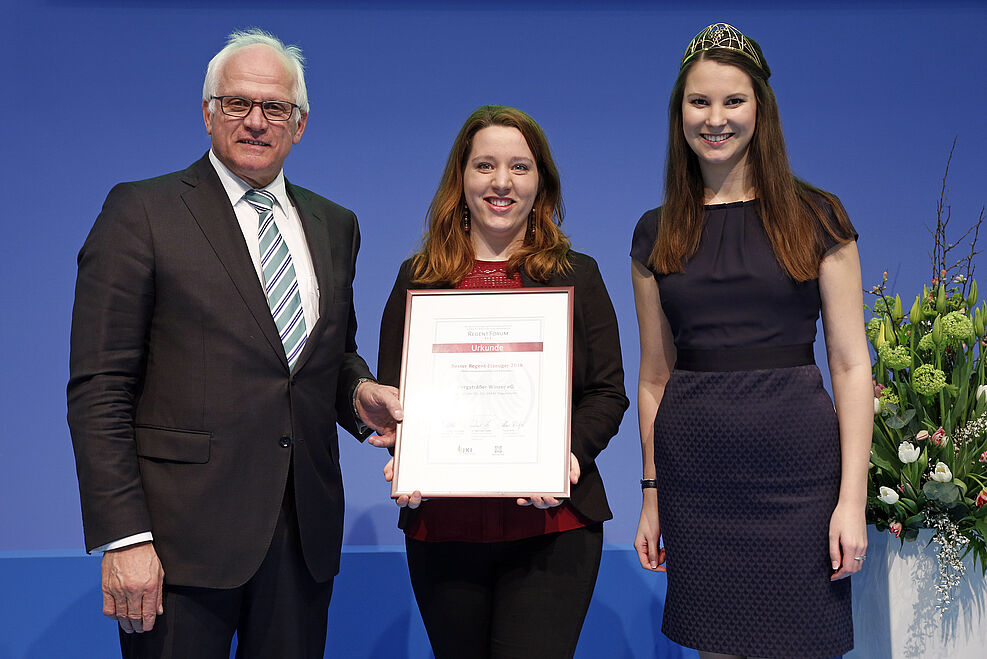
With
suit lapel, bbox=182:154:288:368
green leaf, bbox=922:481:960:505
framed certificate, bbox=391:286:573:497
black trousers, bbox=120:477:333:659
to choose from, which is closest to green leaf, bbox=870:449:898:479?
green leaf, bbox=922:481:960:505

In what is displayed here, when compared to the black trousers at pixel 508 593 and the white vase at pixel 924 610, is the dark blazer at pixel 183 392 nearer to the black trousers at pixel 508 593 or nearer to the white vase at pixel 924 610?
the black trousers at pixel 508 593

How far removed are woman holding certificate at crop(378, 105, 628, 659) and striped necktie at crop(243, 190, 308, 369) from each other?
267mm

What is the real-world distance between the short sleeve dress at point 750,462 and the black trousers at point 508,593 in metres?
0.22

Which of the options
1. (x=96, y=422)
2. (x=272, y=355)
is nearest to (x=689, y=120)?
(x=272, y=355)

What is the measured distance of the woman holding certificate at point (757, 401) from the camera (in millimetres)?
1753

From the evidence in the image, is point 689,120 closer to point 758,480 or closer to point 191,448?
point 758,480

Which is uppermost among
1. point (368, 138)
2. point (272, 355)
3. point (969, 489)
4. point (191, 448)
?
point (368, 138)

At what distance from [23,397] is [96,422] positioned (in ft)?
6.86

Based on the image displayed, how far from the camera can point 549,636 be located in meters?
1.81

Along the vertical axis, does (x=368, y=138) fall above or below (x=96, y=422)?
above

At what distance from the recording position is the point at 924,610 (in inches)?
93.3

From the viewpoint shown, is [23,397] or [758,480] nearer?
[758,480]

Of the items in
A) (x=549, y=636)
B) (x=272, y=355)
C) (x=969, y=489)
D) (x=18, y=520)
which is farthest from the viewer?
(x=18, y=520)

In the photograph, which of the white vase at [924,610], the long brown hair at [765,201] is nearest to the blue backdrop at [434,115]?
the white vase at [924,610]
